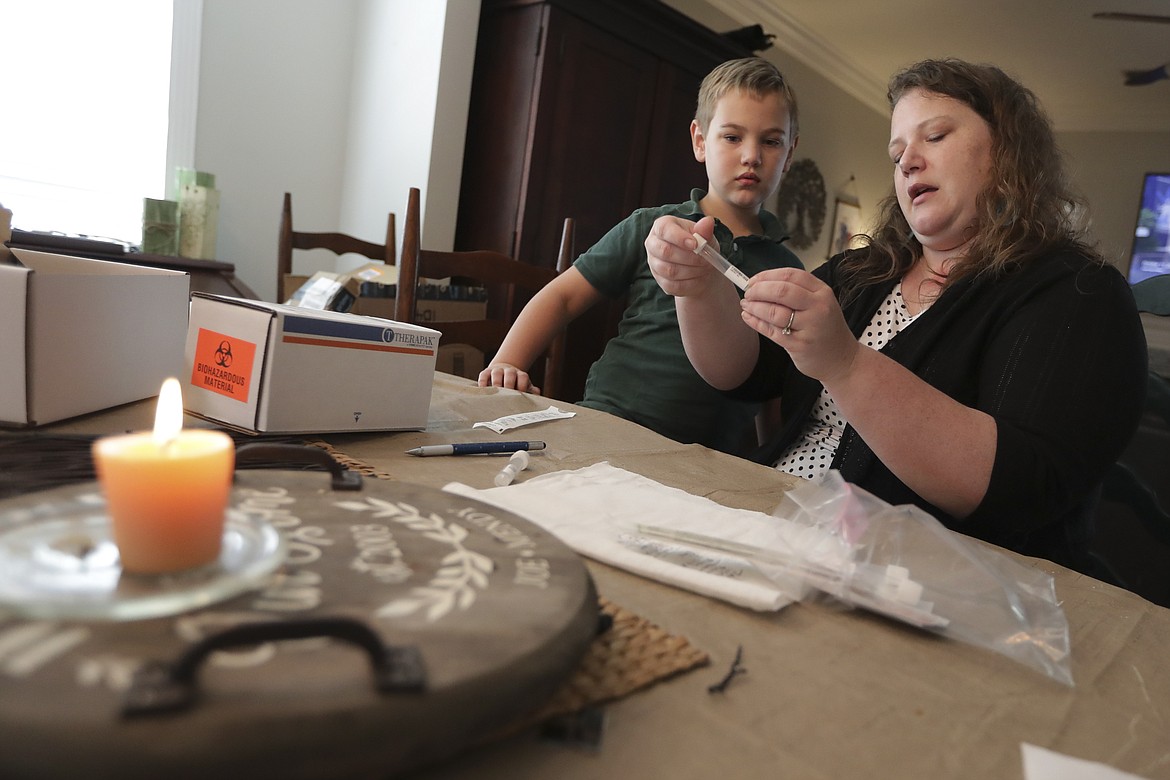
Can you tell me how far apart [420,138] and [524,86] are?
427 millimetres

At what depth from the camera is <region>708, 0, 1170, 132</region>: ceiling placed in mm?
4234

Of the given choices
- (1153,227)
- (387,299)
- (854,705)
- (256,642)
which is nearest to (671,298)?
(387,299)

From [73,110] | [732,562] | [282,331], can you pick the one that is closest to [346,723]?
[732,562]

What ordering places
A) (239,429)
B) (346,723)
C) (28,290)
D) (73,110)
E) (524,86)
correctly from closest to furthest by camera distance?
(346,723)
(28,290)
(239,429)
(73,110)
(524,86)

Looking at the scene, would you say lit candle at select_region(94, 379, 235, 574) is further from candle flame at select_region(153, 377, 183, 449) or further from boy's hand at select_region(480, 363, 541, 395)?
boy's hand at select_region(480, 363, 541, 395)

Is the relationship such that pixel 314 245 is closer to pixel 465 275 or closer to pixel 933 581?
pixel 465 275

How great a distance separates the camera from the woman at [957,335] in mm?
792

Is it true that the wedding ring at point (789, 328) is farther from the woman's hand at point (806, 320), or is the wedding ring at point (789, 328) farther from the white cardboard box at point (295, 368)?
the white cardboard box at point (295, 368)

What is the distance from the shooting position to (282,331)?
2.32 feet

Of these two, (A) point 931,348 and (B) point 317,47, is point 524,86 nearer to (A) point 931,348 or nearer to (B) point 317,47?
(B) point 317,47

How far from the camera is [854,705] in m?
0.37

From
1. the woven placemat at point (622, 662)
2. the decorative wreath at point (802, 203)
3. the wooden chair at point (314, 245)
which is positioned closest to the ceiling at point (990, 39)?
the decorative wreath at point (802, 203)

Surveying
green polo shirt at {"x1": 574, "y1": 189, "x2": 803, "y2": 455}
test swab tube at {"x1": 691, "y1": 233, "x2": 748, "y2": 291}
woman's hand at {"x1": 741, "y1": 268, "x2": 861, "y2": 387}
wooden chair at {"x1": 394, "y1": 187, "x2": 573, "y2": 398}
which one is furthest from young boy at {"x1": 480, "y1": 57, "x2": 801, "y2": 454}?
woman's hand at {"x1": 741, "y1": 268, "x2": 861, "y2": 387}

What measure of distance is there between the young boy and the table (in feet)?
3.10
